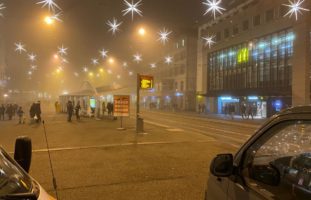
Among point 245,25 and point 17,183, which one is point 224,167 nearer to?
point 17,183

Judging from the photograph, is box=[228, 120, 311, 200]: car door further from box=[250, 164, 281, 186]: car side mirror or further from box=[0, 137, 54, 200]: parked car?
box=[0, 137, 54, 200]: parked car

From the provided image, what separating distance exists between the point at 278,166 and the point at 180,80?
6748 cm

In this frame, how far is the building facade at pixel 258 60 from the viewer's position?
35.3m

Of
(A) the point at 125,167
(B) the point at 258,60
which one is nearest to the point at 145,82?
(A) the point at 125,167

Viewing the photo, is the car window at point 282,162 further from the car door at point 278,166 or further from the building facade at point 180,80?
the building facade at point 180,80

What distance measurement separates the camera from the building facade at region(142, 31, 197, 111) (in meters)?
66.4

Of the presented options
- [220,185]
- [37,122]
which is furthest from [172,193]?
[37,122]

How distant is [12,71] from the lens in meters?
87.5

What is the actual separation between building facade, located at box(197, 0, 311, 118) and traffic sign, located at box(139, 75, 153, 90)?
2058 cm

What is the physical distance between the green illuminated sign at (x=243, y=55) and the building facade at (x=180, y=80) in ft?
54.4

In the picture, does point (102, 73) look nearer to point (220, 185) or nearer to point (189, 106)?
point (189, 106)

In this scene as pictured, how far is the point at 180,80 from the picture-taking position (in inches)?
2758

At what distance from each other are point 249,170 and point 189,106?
6344cm

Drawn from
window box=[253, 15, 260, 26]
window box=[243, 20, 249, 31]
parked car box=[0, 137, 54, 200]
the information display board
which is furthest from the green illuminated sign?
parked car box=[0, 137, 54, 200]
